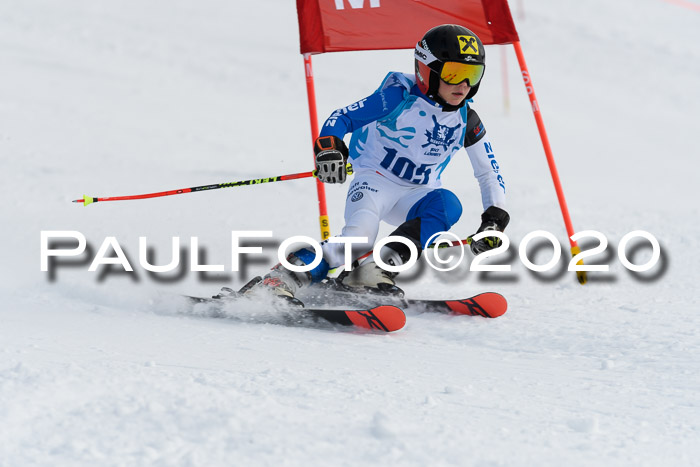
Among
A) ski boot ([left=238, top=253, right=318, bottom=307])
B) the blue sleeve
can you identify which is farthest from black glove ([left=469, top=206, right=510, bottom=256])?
ski boot ([left=238, top=253, right=318, bottom=307])

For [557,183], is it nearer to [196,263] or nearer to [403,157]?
[403,157]

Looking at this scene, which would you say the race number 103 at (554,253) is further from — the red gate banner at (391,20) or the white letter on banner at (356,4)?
the white letter on banner at (356,4)

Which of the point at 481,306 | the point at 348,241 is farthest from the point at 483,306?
the point at 348,241

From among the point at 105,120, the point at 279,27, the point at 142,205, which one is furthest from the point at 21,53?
the point at 142,205

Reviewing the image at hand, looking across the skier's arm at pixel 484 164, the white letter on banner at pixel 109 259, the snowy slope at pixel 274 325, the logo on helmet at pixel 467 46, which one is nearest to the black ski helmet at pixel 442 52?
the logo on helmet at pixel 467 46

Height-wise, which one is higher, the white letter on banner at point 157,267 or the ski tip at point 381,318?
the white letter on banner at point 157,267

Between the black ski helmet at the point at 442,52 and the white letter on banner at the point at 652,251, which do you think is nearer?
the black ski helmet at the point at 442,52

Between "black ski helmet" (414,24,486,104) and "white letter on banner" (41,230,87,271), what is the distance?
8.26 ft

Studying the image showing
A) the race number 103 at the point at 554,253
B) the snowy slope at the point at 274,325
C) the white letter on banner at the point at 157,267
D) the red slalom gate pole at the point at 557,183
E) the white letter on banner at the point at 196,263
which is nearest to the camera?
the snowy slope at the point at 274,325

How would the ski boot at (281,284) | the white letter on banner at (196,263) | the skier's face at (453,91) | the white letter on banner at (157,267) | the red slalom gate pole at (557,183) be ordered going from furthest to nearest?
the white letter on banner at (196,263) → the white letter on banner at (157,267) → the red slalom gate pole at (557,183) → the skier's face at (453,91) → the ski boot at (281,284)

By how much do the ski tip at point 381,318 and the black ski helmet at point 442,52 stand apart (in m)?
1.29

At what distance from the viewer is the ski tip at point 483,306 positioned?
388 cm

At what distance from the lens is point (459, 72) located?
3938 mm

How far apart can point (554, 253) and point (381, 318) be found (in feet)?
8.77
